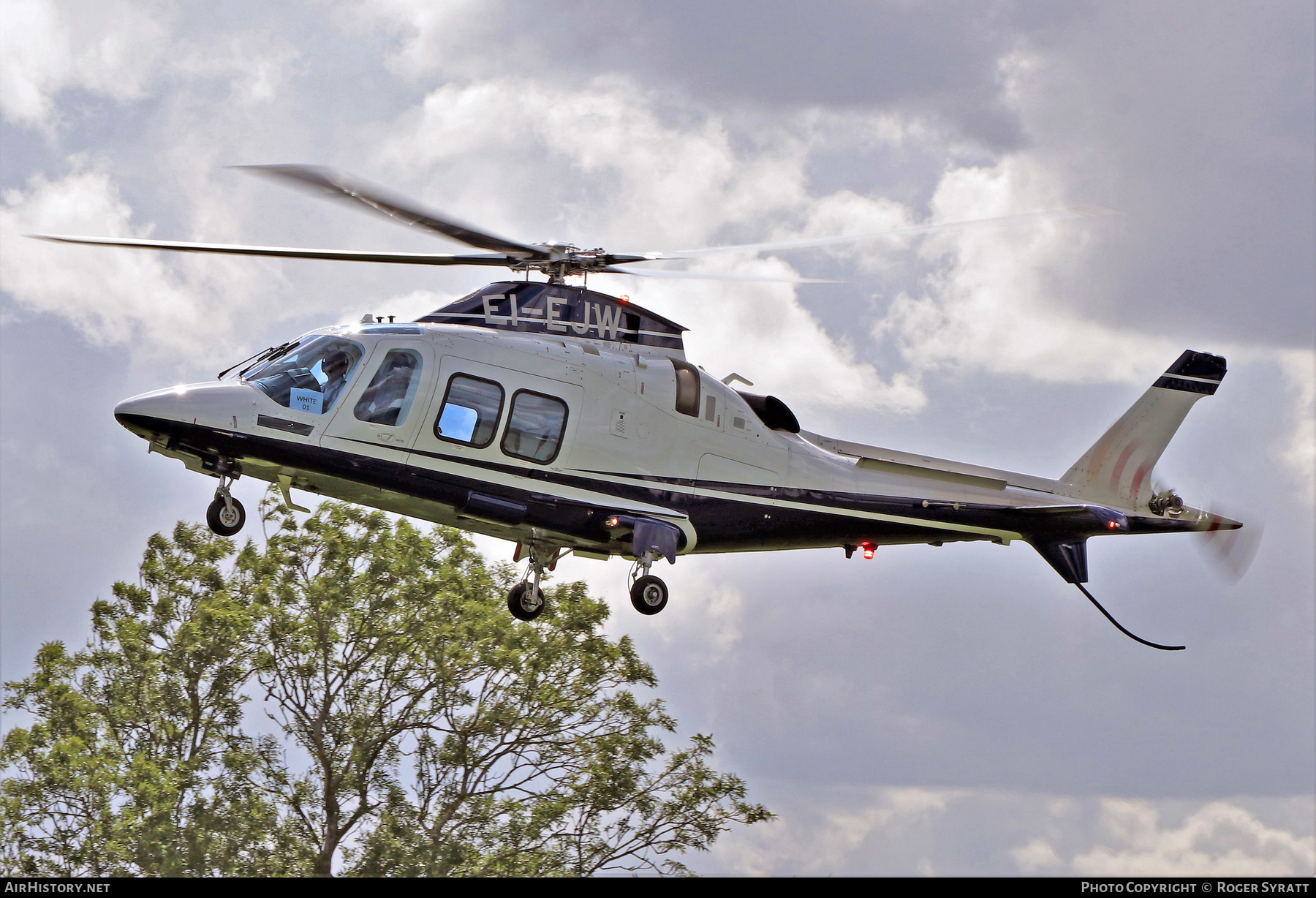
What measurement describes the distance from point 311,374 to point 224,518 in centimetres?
217

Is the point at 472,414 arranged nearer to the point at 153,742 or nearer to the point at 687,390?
the point at 687,390

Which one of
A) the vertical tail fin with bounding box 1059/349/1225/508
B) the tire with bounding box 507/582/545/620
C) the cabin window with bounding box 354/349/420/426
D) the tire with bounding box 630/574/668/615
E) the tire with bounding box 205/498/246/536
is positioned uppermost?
the vertical tail fin with bounding box 1059/349/1225/508

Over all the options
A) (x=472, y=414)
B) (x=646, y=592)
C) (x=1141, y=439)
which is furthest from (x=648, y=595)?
(x=1141, y=439)

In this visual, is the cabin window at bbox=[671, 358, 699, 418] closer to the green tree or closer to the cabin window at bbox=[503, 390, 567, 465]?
the cabin window at bbox=[503, 390, 567, 465]

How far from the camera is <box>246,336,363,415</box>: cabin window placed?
1802cm

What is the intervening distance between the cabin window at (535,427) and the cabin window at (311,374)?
88.0 inches

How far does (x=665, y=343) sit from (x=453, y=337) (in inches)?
135

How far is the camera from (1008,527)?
2219 cm

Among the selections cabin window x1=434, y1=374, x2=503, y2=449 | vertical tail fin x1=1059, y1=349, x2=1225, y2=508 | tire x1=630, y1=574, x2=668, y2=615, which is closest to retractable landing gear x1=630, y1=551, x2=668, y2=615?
tire x1=630, y1=574, x2=668, y2=615

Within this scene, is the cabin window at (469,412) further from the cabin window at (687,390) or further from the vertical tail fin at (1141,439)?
the vertical tail fin at (1141,439)

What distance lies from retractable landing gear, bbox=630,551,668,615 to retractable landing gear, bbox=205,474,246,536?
5491 mm

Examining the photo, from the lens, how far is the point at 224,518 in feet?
59.2
